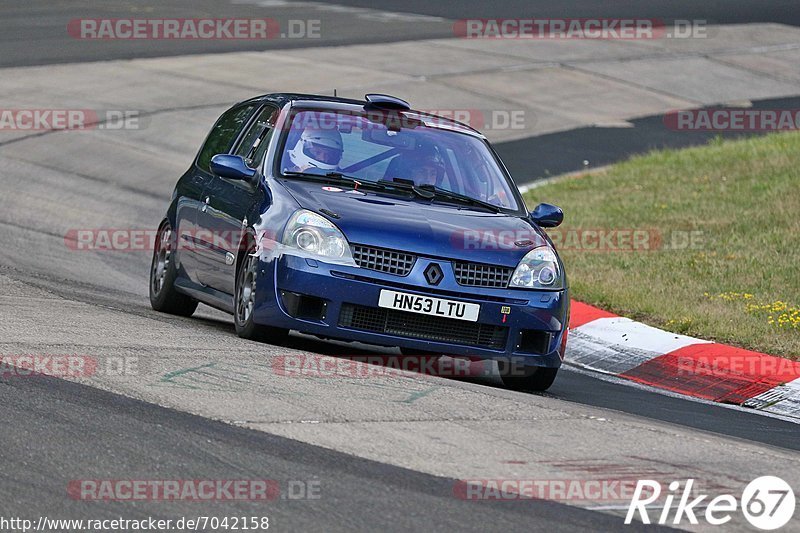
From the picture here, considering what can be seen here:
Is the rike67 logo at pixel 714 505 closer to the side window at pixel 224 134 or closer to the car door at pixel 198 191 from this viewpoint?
the car door at pixel 198 191

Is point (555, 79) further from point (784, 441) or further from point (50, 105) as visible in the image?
point (784, 441)

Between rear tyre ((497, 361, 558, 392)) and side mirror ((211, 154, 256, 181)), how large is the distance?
1.96 m

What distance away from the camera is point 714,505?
587 cm

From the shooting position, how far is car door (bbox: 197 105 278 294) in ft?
30.6

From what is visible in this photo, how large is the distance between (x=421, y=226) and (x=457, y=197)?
2.75 feet

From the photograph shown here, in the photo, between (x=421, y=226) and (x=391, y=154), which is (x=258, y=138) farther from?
(x=421, y=226)

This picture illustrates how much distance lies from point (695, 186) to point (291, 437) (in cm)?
1156

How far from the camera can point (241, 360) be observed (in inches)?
309

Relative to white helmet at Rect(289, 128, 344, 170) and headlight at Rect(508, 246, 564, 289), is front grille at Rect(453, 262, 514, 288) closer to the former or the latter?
headlight at Rect(508, 246, 564, 289)

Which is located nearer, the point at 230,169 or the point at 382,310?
the point at 382,310

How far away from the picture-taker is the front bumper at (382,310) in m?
8.45

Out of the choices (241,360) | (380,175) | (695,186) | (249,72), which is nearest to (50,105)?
(249,72)

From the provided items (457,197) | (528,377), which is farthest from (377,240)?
(528,377)

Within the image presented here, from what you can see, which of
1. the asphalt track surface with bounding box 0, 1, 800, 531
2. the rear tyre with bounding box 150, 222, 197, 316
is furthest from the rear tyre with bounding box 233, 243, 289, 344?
the rear tyre with bounding box 150, 222, 197, 316
